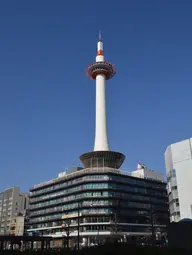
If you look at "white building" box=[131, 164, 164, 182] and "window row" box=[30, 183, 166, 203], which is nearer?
"window row" box=[30, 183, 166, 203]

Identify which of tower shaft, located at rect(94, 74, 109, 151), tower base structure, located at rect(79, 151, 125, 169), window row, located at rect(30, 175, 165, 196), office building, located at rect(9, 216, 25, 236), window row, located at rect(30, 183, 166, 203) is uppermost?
tower shaft, located at rect(94, 74, 109, 151)

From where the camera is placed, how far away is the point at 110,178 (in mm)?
107188

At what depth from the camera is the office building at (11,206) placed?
156750 millimetres

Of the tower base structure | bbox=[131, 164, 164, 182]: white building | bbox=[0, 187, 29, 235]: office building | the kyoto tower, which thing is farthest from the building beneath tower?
bbox=[0, 187, 29, 235]: office building

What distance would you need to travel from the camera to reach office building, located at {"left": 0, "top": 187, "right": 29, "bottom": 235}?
15675cm

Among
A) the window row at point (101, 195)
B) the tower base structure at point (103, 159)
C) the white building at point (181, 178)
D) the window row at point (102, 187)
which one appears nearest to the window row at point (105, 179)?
the window row at point (102, 187)

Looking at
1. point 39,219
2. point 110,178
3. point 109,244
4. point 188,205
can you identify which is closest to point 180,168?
point 188,205

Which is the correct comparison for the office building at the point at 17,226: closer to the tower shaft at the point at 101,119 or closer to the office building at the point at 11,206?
the office building at the point at 11,206

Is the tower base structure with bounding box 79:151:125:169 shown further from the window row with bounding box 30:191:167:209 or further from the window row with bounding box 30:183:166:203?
the window row with bounding box 30:191:167:209

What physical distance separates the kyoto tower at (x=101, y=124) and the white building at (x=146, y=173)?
880 centimetres

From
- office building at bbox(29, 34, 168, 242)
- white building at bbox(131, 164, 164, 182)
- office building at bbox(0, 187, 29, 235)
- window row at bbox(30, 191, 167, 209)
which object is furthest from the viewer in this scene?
office building at bbox(0, 187, 29, 235)

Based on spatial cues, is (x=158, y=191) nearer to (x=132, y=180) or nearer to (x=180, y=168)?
(x=132, y=180)

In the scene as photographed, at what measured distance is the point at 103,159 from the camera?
11856 centimetres

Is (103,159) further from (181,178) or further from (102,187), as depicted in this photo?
(181,178)
